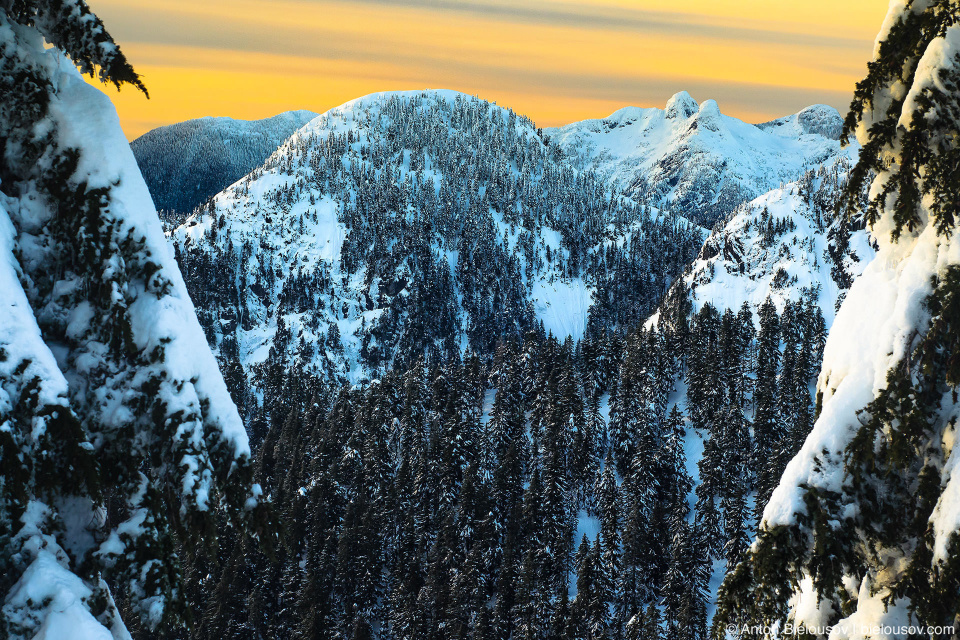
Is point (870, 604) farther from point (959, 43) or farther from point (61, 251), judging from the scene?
point (61, 251)

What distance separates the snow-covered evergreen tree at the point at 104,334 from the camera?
7398 millimetres

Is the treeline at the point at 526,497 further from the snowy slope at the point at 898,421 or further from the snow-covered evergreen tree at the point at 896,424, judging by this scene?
the snowy slope at the point at 898,421

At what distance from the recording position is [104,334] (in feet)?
25.9

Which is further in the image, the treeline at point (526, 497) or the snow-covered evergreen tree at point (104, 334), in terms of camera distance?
→ the treeline at point (526, 497)

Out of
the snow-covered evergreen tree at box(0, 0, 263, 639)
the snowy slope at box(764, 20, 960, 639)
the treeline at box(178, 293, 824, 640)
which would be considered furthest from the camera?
the treeline at box(178, 293, 824, 640)

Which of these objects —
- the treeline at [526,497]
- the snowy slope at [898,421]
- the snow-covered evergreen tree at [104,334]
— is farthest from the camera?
the treeline at [526,497]

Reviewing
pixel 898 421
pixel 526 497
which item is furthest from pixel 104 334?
pixel 526 497

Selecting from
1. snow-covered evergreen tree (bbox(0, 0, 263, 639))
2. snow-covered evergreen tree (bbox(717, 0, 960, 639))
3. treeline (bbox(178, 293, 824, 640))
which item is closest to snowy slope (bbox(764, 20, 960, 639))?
snow-covered evergreen tree (bbox(717, 0, 960, 639))

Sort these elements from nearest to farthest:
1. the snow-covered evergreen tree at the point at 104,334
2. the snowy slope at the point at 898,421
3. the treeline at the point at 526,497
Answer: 1. the snowy slope at the point at 898,421
2. the snow-covered evergreen tree at the point at 104,334
3. the treeline at the point at 526,497

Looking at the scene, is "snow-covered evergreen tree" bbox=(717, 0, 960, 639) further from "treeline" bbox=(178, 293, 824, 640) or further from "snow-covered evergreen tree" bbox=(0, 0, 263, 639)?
"treeline" bbox=(178, 293, 824, 640)

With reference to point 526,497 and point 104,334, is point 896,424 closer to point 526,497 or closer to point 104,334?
point 104,334

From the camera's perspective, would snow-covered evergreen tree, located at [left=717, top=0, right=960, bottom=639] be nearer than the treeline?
Yes

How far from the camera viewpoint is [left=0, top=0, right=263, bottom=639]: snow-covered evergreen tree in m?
7.40

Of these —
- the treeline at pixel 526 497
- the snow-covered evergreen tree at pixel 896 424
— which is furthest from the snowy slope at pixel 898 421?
the treeline at pixel 526 497
